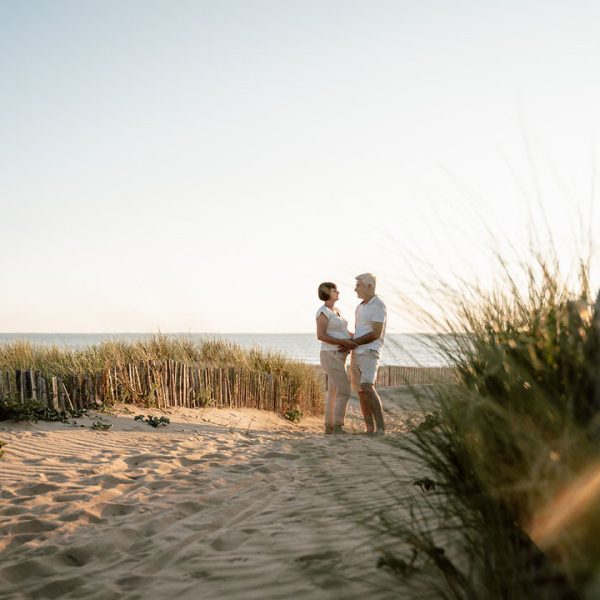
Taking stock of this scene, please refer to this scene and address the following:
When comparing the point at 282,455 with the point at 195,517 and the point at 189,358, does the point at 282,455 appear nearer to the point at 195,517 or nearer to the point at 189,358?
the point at 195,517

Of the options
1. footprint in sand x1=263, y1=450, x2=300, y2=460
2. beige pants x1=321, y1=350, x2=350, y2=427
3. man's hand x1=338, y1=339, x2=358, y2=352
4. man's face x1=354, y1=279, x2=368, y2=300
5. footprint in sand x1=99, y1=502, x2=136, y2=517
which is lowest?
footprint in sand x1=263, y1=450, x2=300, y2=460

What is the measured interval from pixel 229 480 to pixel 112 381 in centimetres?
478

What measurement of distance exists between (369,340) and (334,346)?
80 cm

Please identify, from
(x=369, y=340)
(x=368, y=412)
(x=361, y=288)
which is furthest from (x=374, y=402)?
(x=361, y=288)

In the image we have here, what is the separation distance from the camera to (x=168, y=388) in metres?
9.77

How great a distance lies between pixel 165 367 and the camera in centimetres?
972

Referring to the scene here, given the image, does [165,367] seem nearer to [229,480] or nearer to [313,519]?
[229,480]

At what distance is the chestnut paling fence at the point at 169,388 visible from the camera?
26.3 ft

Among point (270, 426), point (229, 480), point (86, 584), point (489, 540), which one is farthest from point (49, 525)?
point (270, 426)

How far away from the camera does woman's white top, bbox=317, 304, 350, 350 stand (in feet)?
25.5

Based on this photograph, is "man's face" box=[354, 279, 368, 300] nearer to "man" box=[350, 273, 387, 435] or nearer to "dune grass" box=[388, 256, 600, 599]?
"man" box=[350, 273, 387, 435]

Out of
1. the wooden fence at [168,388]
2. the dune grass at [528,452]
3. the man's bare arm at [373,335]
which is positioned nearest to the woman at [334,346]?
the man's bare arm at [373,335]

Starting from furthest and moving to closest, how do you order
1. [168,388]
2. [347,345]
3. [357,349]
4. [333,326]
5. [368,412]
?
1. [168,388]
2. [333,326]
3. [347,345]
4. [368,412]
5. [357,349]

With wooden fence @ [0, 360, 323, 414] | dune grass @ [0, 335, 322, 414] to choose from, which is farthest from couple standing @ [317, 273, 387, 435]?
dune grass @ [0, 335, 322, 414]
